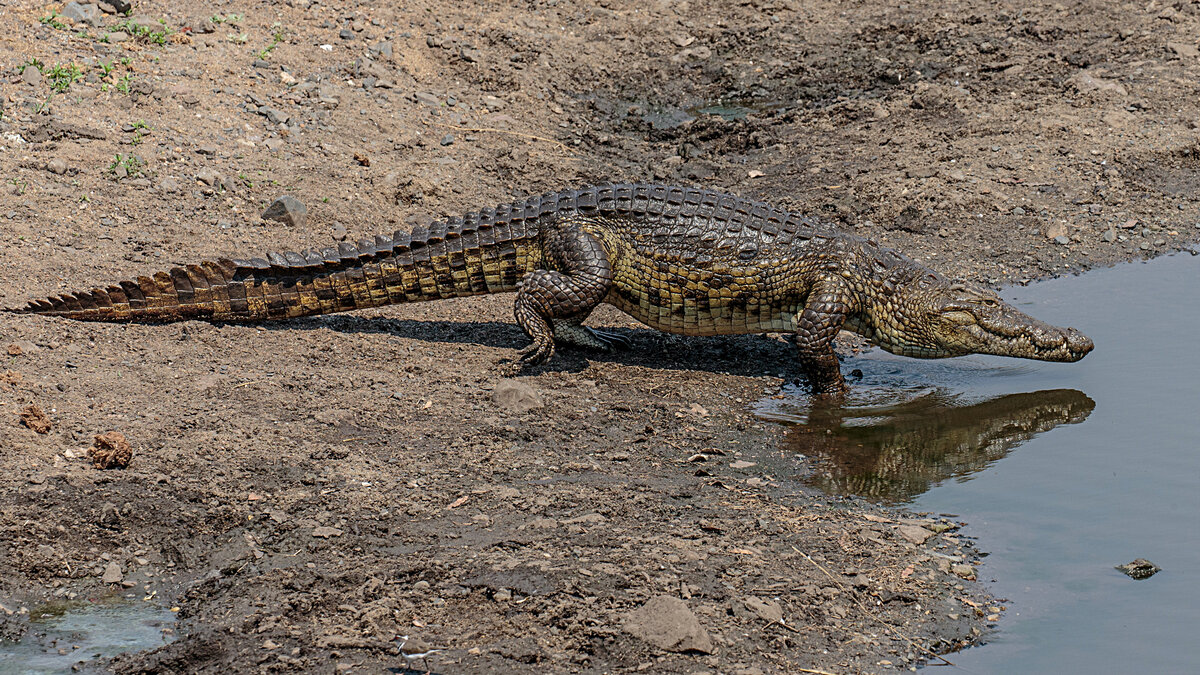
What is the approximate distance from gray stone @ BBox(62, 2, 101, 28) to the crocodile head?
749cm

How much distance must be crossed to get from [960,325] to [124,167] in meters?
6.30

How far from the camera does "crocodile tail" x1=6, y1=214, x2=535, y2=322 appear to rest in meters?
6.74

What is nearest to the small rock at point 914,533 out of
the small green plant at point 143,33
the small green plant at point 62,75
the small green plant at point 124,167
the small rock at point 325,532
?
the small rock at point 325,532

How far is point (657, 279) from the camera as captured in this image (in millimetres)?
6945

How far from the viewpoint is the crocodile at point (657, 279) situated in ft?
22.3

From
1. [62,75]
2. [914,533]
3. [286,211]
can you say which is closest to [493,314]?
[286,211]

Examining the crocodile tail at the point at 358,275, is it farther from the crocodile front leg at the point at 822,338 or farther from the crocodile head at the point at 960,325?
the crocodile head at the point at 960,325

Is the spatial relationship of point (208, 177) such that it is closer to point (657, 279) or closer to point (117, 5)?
point (117, 5)

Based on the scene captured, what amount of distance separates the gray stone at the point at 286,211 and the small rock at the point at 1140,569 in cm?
620

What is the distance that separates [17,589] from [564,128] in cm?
734

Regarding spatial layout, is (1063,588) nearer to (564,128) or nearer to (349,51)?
(564,128)

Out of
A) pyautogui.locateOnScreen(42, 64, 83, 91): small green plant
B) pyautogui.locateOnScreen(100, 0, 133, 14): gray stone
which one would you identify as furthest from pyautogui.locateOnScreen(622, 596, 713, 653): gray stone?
pyautogui.locateOnScreen(100, 0, 133, 14): gray stone

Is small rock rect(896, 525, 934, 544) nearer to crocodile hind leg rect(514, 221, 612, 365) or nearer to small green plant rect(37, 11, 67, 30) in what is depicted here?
crocodile hind leg rect(514, 221, 612, 365)

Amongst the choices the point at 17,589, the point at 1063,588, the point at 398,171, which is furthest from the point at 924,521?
the point at 398,171
